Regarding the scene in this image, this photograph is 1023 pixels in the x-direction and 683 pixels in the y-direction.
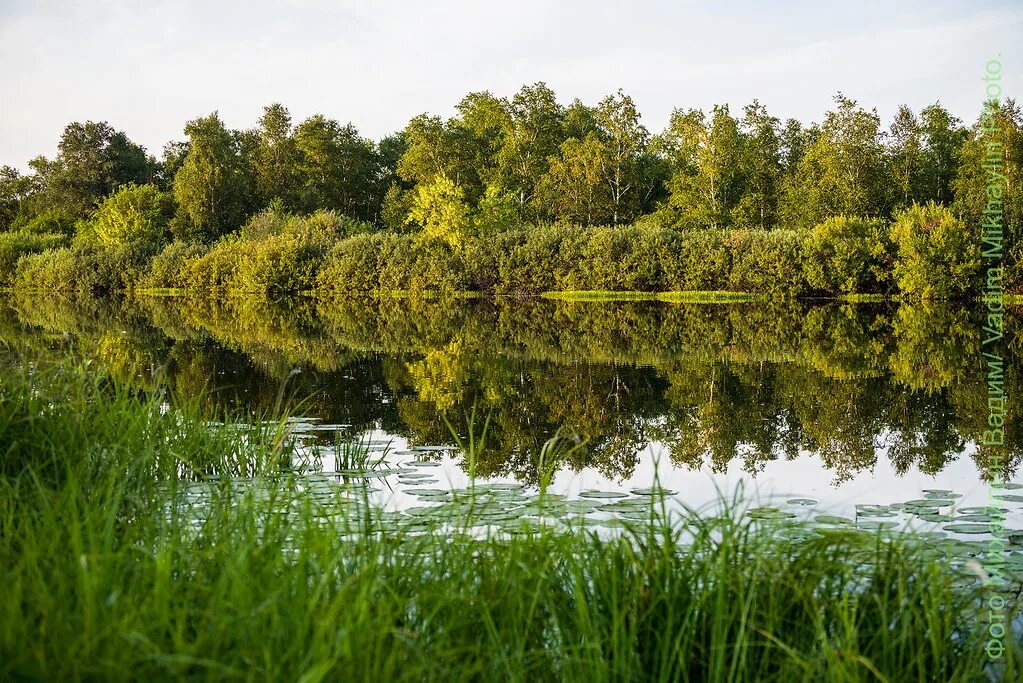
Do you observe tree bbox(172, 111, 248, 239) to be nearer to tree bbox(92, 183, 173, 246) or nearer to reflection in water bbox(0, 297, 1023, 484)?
tree bbox(92, 183, 173, 246)

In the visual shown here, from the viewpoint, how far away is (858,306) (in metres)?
33.3

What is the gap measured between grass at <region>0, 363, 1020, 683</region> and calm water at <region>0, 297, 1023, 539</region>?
0.52m

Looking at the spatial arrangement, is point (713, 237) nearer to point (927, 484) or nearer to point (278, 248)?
point (278, 248)

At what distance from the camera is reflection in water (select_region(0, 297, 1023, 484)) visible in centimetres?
930

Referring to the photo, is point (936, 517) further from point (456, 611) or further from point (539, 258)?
point (539, 258)

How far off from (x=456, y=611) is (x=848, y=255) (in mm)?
35804

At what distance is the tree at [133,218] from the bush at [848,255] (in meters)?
36.4

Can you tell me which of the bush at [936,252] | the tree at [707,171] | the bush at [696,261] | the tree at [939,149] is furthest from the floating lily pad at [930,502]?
the tree at [939,149]

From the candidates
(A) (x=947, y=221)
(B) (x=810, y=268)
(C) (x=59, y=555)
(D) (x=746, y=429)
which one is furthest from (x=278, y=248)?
(C) (x=59, y=555)

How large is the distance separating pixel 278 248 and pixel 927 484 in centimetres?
4306

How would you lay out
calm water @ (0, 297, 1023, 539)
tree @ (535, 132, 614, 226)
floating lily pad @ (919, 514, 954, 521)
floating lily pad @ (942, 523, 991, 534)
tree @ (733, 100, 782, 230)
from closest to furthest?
floating lily pad @ (942, 523, 991, 534), floating lily pad @ (919, 514, 954, 521), calm water @ (0, 297, 1023, 539), tree @ (733, 100, 782, 230), tree @ (535, 132, 614, 226)

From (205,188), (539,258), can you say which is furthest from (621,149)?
(205,188)

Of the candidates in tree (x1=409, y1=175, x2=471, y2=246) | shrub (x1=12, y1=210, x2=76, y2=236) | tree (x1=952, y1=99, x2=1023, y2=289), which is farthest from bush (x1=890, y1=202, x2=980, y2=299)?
shrub (x1=12, y1=210, x2=76, y2=236)

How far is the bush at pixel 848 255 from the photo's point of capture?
3638 cm
